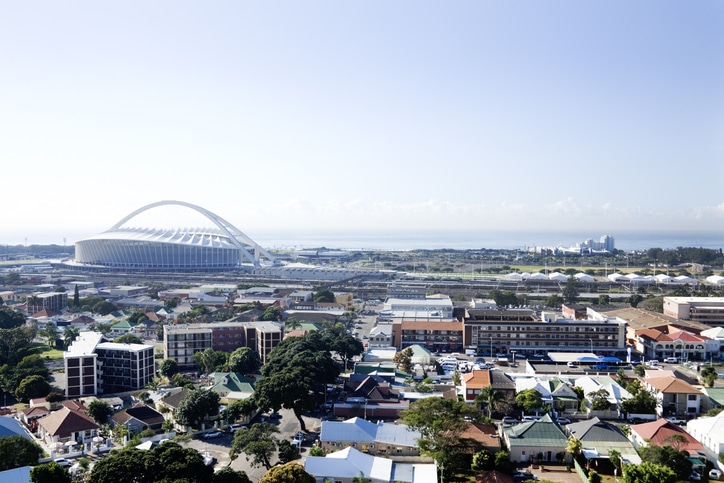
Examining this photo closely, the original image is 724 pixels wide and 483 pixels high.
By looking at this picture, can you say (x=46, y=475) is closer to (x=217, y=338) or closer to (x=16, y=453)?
(x=16, y=453)

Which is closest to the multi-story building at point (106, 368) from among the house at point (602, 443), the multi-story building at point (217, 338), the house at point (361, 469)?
the multi-story building at point (217, 338)

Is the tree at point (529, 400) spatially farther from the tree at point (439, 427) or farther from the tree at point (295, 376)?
the tree at point (295, 376)

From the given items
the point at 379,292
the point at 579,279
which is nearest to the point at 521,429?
the point at 379,292

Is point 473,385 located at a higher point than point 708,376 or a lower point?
higher

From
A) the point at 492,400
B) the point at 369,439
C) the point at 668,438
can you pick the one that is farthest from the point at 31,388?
the point at 668,438

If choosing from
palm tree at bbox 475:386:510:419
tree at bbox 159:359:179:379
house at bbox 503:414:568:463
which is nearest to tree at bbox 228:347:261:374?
tree at bbox 159:359:179:379

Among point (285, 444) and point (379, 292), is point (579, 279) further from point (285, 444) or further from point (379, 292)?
point (285, 444)
